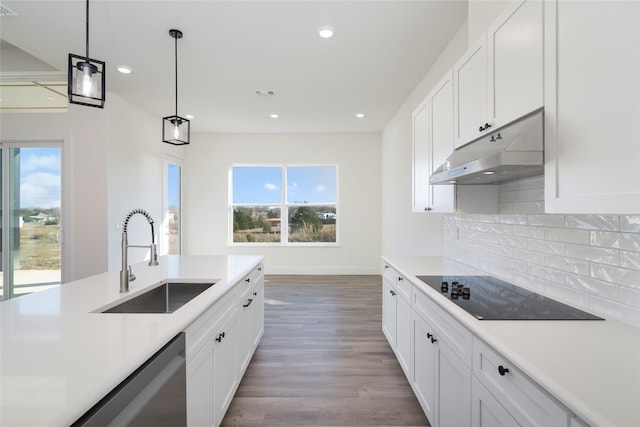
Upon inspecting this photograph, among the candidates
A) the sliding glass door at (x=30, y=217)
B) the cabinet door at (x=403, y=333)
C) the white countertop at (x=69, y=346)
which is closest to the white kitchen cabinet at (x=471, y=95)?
the cabinet door at (x=403, y=333)

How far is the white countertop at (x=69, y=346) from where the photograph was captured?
2.37 ft

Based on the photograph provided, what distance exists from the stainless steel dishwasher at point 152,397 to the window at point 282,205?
17.7 feet

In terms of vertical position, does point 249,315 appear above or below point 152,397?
below

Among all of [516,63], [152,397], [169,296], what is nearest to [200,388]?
[152,397]

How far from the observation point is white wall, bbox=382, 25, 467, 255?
323cm

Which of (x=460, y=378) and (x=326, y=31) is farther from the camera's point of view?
(x=326, y=31)

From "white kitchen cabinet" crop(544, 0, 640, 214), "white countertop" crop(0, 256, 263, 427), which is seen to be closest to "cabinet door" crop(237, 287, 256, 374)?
"white countertop" crop(0, 256, 263, 427)

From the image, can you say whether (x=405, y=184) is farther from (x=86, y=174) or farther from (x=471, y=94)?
(x=86, y=174)

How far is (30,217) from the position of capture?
409 centimetres

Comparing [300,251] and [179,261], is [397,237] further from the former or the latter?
[179,261]

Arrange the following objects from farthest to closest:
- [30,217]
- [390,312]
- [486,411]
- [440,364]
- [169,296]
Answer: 1. [30,217]
2. [390,312]
3. [169,296]
4. [440,364]
5. [486,411]

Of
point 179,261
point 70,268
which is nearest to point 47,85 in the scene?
point 70,268

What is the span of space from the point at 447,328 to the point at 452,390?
28 cm

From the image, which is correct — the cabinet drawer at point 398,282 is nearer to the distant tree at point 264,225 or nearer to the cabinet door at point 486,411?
the cabinet door at point 486,411
